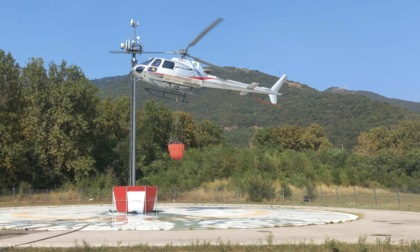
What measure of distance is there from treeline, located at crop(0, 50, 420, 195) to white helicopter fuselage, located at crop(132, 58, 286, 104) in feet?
53.3

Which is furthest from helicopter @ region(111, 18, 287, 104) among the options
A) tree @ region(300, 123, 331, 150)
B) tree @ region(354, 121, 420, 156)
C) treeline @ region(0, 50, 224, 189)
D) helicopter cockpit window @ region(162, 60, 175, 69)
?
tree @ region(354, 121, 420, 156)

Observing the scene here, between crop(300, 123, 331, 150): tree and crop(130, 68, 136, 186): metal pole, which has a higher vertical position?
crop(300, 123, 331, 150): tree

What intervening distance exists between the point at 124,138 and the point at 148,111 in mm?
6189

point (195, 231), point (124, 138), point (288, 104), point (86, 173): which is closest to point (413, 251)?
point (195, 231)

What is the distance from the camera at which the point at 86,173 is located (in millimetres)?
53781

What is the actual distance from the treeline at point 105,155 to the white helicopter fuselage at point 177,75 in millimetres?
16254

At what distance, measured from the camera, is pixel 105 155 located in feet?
209

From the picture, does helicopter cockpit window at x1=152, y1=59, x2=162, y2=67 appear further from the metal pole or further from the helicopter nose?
the metal pole

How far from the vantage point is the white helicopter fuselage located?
78.1 ft

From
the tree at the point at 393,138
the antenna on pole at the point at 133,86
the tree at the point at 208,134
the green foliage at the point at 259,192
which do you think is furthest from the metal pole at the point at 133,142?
the tree at the point at 393,138

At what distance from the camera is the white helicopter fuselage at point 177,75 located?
78.1 feet

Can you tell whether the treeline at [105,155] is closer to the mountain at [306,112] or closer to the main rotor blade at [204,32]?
the main rotor blade at [204,32]

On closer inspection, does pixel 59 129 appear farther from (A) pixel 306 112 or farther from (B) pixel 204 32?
(A) pixel 306 112

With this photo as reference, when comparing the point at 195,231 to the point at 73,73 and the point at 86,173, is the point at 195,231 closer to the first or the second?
the point at 86,173
